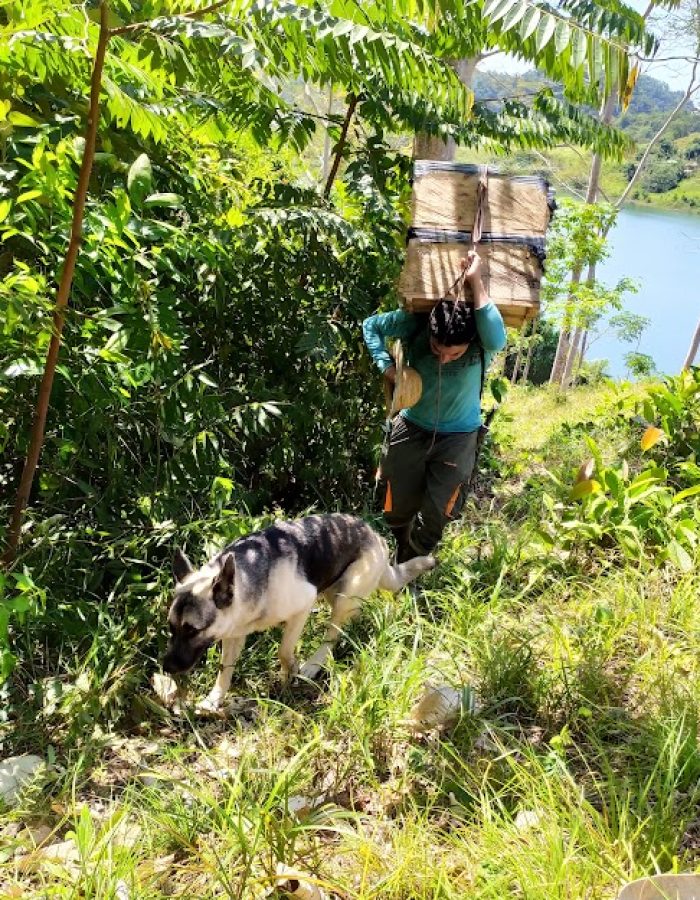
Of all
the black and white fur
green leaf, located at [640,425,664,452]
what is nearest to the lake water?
green leaf, located at [640,425,664,452]

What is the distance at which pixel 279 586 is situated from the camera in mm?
3494

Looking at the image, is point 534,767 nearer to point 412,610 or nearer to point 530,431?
point 412,610

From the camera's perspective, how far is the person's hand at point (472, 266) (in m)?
3.49

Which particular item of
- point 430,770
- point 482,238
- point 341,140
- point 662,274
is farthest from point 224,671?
point 662,274

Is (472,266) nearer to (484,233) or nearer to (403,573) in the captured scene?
(484,233)

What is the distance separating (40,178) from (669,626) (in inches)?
154

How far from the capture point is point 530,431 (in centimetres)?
964

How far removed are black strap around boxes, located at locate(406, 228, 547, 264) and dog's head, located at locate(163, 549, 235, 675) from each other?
1.95m

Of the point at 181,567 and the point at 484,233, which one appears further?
the point at 484,233

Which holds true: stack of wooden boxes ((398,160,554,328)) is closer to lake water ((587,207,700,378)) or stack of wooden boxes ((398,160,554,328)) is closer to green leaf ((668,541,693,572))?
green leaf ((668,541,693,572))

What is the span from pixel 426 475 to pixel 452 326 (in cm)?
127

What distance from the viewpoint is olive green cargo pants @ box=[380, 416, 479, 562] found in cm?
444

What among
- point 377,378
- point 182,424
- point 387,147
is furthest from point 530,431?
point 182,424

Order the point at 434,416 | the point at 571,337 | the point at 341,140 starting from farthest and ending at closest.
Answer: the point at 571,337
the point at 341,140
the point at 434,416
